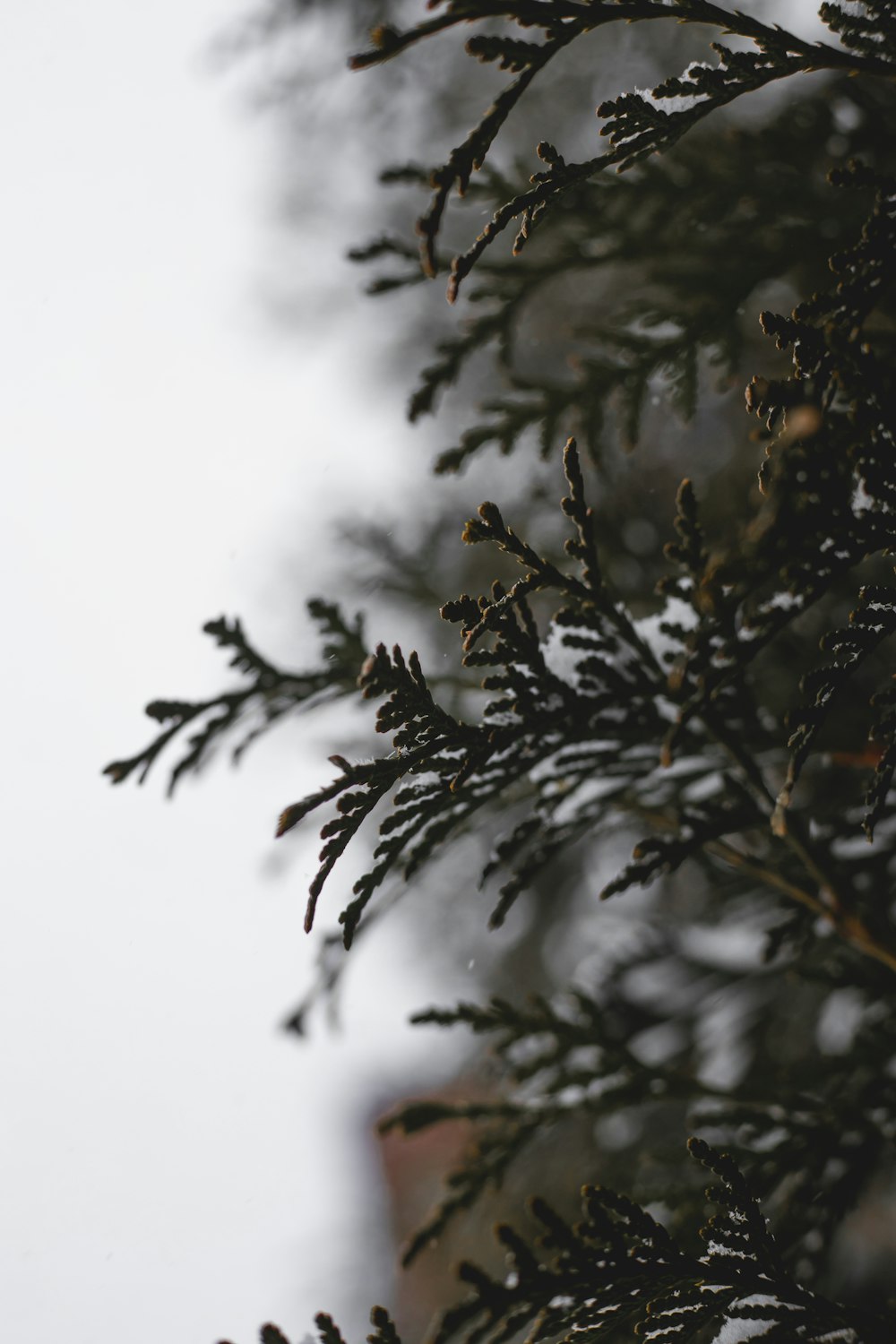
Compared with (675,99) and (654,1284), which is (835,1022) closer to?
(654,1284)

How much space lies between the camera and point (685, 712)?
119 centimetres

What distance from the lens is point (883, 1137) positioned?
2.15m

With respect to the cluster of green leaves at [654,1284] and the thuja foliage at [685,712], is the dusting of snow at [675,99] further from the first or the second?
the cluster of green leaves at [654,1284]

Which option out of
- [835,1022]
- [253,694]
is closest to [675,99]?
[253,694]

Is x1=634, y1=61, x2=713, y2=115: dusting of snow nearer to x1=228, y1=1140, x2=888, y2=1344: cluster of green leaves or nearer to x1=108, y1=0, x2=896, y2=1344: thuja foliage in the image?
x1=108, y1=0, x2=896, y2=1344: thuja foliage

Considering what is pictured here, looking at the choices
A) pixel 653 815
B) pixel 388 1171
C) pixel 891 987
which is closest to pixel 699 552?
pixel 653 815

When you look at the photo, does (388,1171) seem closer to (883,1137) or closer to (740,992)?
(740,992)

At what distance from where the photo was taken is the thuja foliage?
129 centimetres

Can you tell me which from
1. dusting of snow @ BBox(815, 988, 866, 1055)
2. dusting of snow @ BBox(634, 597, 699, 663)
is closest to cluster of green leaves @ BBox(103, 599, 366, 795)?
dusting of snow @ BBox(634, 597, 699, 663)

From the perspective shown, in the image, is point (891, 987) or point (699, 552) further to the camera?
point (891, 987)

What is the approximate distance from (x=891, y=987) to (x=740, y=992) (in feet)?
5.94

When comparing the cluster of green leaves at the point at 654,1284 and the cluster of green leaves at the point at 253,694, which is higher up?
the cluster of green leaves at the point at 253,694

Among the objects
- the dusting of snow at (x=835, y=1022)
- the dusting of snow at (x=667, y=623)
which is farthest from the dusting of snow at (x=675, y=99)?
the dusting of snow at (x=835, y=1022)

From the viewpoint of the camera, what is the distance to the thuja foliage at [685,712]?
129 centimetres
